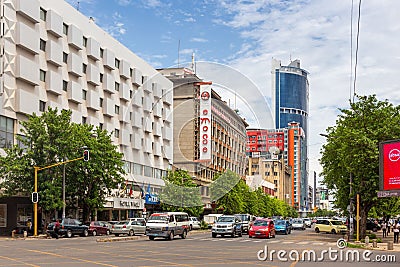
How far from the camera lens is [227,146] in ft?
100

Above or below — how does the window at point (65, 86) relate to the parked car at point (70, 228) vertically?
above

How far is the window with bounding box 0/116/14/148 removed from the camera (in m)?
53.4

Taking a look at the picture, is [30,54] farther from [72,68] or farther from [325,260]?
[325,260]

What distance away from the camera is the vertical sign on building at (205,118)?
27.0 meters

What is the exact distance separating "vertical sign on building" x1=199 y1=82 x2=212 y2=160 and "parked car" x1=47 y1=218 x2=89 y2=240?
1880 centimetres

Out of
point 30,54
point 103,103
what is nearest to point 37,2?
point 30,54

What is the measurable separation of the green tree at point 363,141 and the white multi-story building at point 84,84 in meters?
15.4

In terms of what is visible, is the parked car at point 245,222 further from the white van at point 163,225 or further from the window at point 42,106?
Result: the window at point 42,106

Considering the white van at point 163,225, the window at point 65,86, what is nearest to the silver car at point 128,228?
the white van at point 163,225

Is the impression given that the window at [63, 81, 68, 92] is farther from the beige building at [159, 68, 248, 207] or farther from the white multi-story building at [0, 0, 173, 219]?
the beige building at [159, 68, 248, 207]

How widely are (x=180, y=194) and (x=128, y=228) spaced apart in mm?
15043

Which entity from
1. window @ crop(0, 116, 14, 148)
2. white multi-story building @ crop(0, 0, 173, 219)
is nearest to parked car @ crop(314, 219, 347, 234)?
white multi-story building @ crop(0, 0, 173, 219)

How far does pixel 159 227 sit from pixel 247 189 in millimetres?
50520

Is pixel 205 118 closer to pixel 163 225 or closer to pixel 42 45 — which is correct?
pixel 163 225
